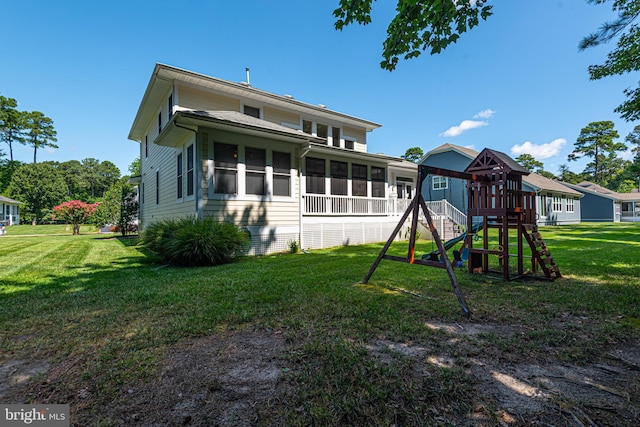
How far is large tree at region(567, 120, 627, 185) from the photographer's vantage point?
142 ft

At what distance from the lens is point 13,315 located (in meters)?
3.66

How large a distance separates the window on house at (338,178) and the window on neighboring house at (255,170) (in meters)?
3.71

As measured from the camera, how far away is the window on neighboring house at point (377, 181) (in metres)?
14.4

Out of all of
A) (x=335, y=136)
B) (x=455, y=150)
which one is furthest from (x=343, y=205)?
(x=455, y=150)

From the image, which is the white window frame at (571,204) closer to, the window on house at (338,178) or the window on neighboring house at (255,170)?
the window on house at (338,178)

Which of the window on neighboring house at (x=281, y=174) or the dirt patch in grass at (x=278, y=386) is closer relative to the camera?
the dirt patch in grass at (x=278, y=386)

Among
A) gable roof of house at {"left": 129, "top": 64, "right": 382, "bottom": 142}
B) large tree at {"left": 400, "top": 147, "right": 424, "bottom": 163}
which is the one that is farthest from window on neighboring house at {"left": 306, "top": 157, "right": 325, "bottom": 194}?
large tree at {"left": 400, "top": 147, "right": 424, "bottom": 163}

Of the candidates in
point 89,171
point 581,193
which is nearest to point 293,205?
point 581,193

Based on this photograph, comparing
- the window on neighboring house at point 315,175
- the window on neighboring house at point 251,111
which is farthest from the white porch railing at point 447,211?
the window on neighboring house at point 251,111

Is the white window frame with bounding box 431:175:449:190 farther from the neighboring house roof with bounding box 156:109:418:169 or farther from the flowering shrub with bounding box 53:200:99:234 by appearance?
the flowering shrub with bounding box 53:200:99:234

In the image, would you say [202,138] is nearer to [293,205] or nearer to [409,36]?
[293,205]

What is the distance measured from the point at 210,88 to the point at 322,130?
5.83 metres

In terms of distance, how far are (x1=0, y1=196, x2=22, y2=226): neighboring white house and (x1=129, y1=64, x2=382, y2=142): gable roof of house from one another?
25436 millimetres

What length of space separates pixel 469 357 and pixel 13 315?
5.36m
